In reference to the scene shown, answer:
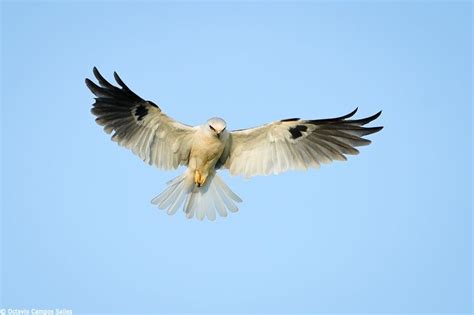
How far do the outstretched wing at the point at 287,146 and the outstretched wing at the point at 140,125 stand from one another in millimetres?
765

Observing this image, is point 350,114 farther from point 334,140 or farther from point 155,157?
A: point 155,157

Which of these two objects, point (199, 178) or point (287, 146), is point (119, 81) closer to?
point (199, 178)

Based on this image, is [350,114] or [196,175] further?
[196,175]

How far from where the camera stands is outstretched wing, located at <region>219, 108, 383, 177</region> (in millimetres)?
11461

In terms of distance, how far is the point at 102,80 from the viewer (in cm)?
1083

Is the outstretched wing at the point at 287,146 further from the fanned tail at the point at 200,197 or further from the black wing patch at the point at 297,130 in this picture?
the fanned tail at the point at 200,197

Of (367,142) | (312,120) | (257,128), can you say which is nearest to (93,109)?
(257,128)

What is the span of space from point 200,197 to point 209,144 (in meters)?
1.07

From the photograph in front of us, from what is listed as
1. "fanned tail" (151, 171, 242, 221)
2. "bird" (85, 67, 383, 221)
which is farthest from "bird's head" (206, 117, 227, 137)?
"fanned tail" (151, 171, 242, 221)

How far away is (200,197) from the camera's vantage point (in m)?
11.9

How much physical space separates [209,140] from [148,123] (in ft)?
2.98

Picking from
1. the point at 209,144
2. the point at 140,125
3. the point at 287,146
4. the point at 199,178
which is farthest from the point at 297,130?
the point at 140,125

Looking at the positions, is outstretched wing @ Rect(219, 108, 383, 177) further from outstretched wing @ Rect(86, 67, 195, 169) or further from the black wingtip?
the black wingtip

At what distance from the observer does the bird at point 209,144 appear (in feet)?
36.3
